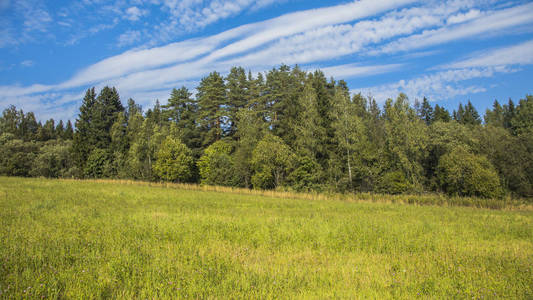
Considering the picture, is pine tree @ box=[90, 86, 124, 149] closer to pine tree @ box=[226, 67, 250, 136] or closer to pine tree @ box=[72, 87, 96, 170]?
pine tree @ box=[72, 87, 96, 170]

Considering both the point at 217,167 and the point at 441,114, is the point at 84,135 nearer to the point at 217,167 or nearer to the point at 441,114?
the point at 217,167

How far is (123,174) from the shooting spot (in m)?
60.2

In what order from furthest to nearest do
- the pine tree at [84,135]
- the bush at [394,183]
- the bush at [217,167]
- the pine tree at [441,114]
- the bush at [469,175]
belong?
the pine tree at [441,114], the pine tree at [84,135], the bush at [217,167], the bush at [394,183], the bush at [469,175]

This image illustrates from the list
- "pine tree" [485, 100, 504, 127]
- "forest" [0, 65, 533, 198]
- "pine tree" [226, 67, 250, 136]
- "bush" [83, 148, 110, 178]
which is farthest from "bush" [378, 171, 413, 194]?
"pine tree" [485, 100, 504, 127]

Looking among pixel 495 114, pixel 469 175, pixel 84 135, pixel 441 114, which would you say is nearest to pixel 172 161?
pixel 84 135

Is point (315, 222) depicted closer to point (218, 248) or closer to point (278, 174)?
point (218, 248)

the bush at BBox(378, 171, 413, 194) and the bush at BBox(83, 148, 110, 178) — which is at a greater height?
the bush at BBox(83, 148, 110, 178)

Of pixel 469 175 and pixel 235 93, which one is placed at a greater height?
pixel 235 93

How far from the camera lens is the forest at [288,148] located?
1752 inches

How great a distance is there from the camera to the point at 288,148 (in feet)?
152

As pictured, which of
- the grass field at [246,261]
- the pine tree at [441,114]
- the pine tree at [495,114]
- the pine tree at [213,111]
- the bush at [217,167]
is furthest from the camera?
the pine tree at [495,114]

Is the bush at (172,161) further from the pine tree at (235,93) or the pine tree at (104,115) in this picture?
the pine tree at (104,115)

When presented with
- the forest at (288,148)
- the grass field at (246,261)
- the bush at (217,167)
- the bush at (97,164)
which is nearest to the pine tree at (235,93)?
the forest at (288,148)

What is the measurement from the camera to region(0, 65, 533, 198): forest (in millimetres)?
44500
